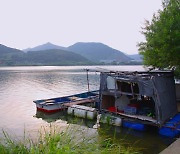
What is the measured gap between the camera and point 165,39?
77.2ft

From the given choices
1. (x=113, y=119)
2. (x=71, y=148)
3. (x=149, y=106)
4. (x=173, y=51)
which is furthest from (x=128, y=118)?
(x=71, y=148)

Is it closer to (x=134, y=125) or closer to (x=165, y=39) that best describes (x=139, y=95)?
(x=134, y=125)

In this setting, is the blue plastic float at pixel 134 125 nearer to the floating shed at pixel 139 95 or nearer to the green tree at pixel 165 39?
the floating shed at pixel 139 95

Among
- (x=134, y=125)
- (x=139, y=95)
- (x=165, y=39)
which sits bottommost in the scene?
(x=134, y=125)

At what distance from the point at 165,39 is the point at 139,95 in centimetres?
640

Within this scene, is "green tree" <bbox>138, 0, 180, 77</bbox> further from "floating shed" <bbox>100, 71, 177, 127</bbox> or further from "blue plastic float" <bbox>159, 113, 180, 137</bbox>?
"blue plastic float" <bbox>159, 113, 180, 137</bbox>

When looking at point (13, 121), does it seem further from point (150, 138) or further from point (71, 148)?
point (71, 148)

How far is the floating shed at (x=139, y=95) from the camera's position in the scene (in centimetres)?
2030

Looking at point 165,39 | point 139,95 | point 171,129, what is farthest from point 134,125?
point 165,39

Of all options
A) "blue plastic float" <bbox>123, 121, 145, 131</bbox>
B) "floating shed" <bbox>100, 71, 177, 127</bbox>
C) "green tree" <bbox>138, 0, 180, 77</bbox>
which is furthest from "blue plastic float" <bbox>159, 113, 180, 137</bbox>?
"green tree" <bbox>138, 0, 180, 77</bbox>

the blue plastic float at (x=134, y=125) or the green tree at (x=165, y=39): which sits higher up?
the green tree at (x=165, y=39)

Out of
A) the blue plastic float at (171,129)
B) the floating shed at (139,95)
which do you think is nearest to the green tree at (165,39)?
the floating shed at (139,95)

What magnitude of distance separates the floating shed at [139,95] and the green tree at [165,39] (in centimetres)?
165

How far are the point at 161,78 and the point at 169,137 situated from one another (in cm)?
541
